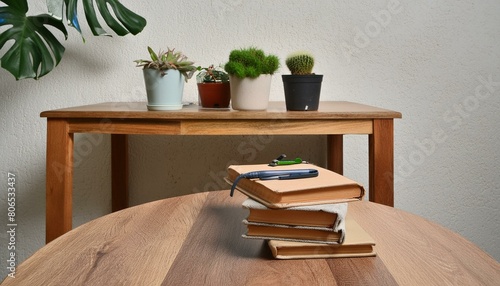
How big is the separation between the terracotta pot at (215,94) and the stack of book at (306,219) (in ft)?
2.97

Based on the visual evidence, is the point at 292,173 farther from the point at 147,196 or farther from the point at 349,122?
the point at 147,196

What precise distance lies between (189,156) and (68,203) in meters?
0.63

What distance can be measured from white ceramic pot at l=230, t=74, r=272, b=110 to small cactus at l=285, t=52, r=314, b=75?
9 cm

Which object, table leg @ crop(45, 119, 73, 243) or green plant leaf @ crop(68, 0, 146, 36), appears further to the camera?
green plant leaf @ crop(68, 0, 146, 36)

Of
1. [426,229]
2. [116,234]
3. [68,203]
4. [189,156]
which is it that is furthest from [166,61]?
[426,229]

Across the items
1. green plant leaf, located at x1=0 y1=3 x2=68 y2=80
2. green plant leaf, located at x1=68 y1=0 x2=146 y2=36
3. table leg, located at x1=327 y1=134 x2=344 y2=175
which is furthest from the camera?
table leg, located at x1=327 y1=134 x2=344 y2=175

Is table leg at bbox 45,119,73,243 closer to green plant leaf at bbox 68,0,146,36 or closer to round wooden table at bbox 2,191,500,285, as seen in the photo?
green plant leaf at bbox 68,0,146,36

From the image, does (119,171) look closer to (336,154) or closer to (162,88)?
(162,88)

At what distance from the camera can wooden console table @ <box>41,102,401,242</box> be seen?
4.74ft

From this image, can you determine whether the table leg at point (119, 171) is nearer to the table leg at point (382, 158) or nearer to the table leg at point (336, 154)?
the table leg at point (336, 154)

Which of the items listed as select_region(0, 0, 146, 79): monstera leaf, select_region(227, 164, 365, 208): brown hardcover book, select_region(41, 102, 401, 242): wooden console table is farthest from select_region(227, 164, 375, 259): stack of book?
select_region(0, 0, 146, 79): monstera leaf

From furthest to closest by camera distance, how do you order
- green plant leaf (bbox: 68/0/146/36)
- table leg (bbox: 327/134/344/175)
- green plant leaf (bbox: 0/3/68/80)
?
table leg (bbox: 327/134/344/175)
green plant leaf (bbox: 68/0/146/36)
green plant leaf (bbox: 0/3/68/80)

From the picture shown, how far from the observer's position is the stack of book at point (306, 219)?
0.70 meters

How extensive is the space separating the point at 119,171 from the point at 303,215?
139 cm
